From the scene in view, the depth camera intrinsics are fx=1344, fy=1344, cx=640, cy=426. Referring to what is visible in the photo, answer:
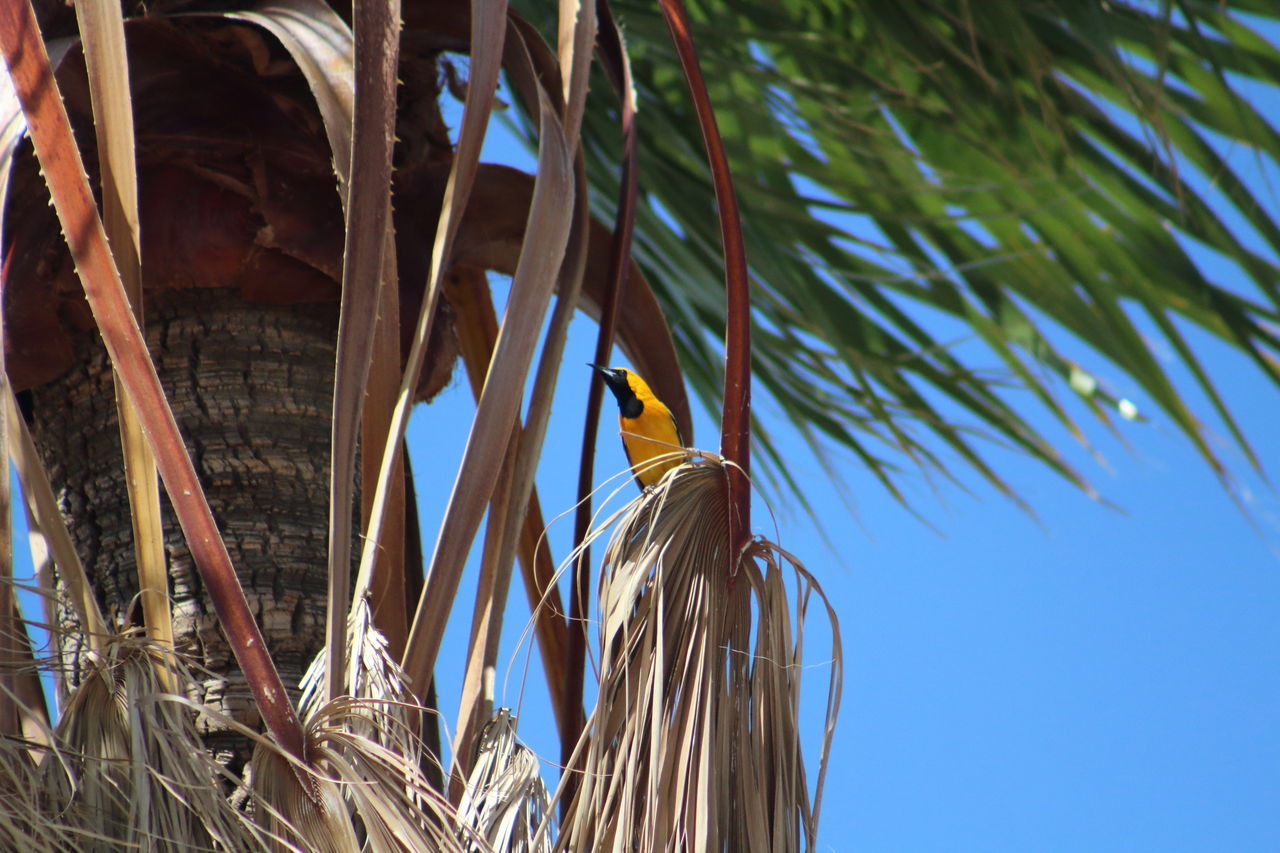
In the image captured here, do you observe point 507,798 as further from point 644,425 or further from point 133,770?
point 644,425

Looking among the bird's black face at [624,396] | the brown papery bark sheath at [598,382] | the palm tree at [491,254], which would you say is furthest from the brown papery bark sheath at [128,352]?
the bird's black face at [624,396]

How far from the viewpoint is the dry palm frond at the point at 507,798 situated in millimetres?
1230

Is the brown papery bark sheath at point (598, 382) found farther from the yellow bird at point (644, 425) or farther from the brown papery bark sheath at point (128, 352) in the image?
the yellow bird at point (644, 425)

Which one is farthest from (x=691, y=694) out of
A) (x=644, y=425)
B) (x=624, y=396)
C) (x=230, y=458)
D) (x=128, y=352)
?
(x=624, y=396)

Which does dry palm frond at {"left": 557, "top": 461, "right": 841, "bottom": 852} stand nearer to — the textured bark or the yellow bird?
the textured bark

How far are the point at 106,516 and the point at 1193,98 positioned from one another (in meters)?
1.98

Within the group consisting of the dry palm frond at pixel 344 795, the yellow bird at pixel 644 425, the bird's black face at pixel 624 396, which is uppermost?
the bird's black face at pixel 624 396

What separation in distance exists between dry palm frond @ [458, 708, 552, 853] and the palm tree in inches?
1.3

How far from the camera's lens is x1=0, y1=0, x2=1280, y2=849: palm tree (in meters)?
1.29

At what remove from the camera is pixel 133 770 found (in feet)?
3.43

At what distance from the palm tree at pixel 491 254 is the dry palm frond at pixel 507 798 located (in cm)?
3

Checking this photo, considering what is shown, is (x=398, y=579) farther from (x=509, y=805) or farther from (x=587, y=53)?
(x=587, y=53)

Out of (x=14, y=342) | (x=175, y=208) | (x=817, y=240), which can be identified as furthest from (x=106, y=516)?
(x=817, y=240)

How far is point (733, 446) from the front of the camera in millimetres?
1303
